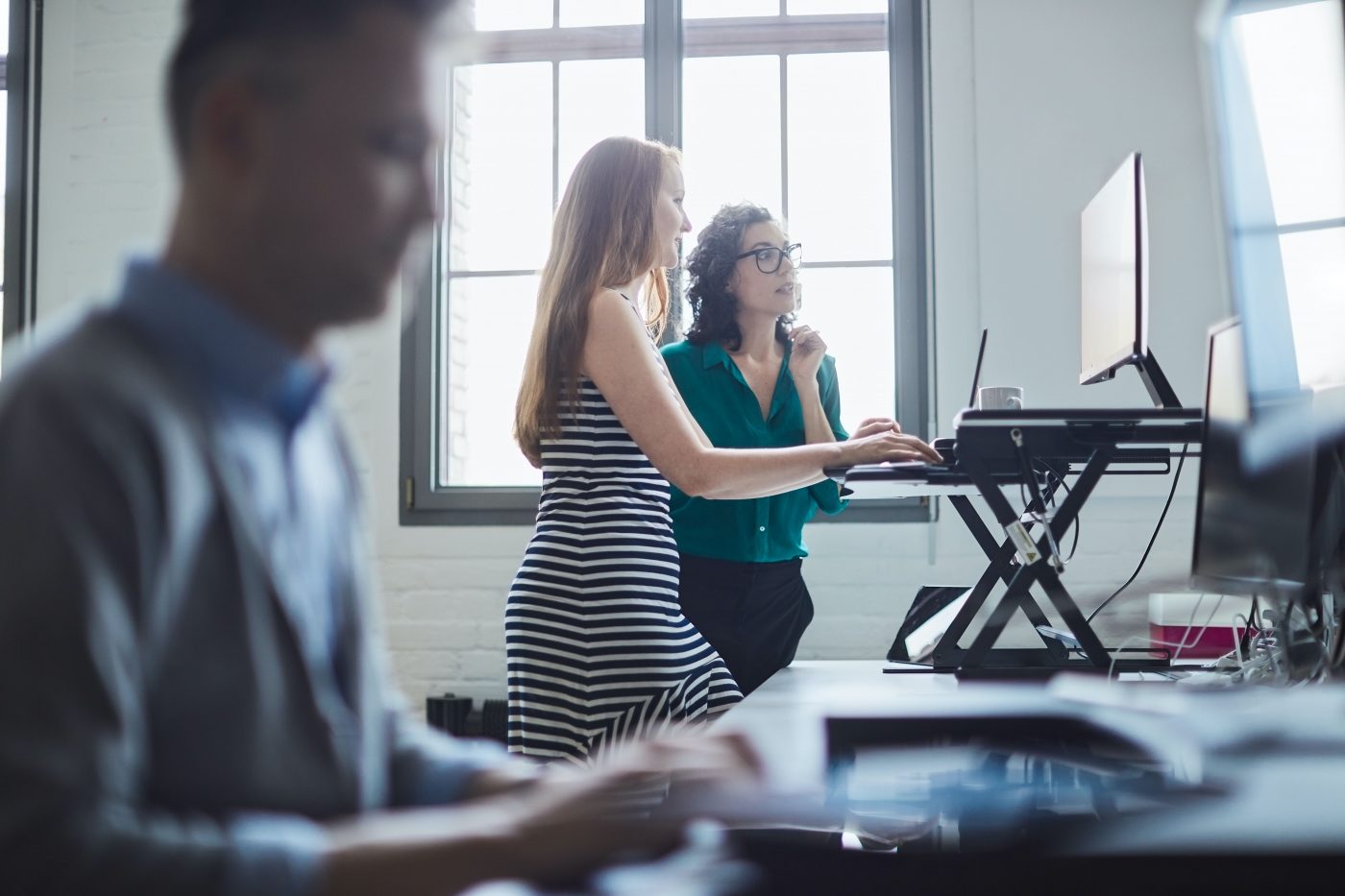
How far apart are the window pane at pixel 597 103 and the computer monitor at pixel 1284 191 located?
262 centimetres

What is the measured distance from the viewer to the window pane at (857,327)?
333 cm

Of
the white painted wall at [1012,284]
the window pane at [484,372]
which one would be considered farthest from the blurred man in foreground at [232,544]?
the window pane at [484,372]

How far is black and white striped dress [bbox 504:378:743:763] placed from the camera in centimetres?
150

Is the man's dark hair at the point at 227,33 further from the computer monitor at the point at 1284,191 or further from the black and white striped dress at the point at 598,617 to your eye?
the black and white striped dress at the point at 598,617

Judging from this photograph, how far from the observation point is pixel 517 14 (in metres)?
3.49

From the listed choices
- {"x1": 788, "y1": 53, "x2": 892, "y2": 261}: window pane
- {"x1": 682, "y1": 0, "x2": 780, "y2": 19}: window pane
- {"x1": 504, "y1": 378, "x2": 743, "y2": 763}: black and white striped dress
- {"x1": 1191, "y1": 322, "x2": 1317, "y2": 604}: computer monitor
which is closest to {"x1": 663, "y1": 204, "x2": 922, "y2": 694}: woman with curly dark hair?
{"x1": 504, "y1": 378, "x2": 743, "y2": 763}: black and white striped dress

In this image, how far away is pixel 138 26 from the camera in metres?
3.46

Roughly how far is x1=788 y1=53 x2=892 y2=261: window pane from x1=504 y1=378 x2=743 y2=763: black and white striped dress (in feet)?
6.40

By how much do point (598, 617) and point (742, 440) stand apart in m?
0.76

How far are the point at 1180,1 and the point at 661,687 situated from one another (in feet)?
8.72

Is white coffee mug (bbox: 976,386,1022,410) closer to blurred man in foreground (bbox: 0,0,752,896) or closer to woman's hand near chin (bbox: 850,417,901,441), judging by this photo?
woman's hand near chin (bbox: 850,417,901,441)

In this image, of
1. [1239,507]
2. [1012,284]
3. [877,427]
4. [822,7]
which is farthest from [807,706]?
[822,7]

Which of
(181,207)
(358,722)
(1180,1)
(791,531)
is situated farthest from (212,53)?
(1180,1)

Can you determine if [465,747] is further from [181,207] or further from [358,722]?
[181,207]
